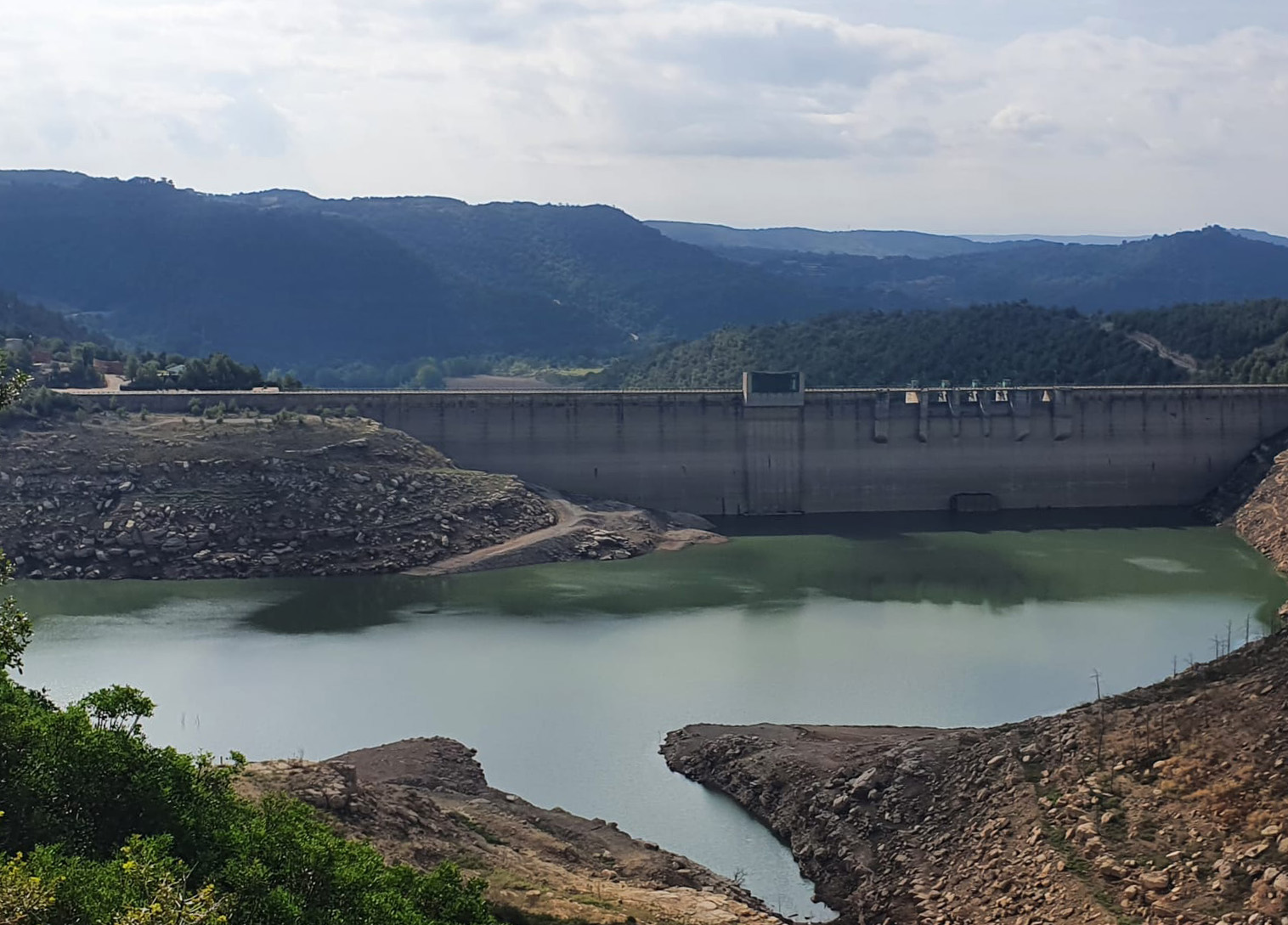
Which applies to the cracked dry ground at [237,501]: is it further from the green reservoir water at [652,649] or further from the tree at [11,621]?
the tree at [11,621]

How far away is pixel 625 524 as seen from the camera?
4812 centimetres

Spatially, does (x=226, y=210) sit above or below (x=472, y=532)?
above

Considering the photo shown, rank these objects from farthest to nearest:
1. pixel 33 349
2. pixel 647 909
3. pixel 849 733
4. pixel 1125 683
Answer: pixel 33 349
pixel 1125 683
pixel 849 733
pixel 647 909

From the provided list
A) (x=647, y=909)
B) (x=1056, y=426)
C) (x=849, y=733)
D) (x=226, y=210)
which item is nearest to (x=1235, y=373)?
(x=1056, y=426)

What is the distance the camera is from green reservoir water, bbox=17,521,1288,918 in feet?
88.5

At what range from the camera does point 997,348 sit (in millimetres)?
78438

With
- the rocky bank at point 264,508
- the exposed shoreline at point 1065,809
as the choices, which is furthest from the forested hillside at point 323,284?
the exposed shoreline at point 1065,809

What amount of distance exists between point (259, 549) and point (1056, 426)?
27.3 meters

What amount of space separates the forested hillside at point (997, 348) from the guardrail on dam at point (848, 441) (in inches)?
544

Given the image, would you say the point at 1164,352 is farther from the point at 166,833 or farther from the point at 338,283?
the point at 338,283

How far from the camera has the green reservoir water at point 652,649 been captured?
27.0 meters

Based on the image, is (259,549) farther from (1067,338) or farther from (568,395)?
(1067,338)

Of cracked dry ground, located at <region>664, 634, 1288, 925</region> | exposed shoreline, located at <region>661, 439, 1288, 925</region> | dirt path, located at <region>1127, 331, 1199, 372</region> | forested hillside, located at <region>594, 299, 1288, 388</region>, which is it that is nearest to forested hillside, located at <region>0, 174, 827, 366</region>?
forested hillside, located at <region>594, 299, 1288, 388</region>

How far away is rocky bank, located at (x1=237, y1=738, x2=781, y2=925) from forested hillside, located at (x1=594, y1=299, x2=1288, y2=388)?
53.7 m
